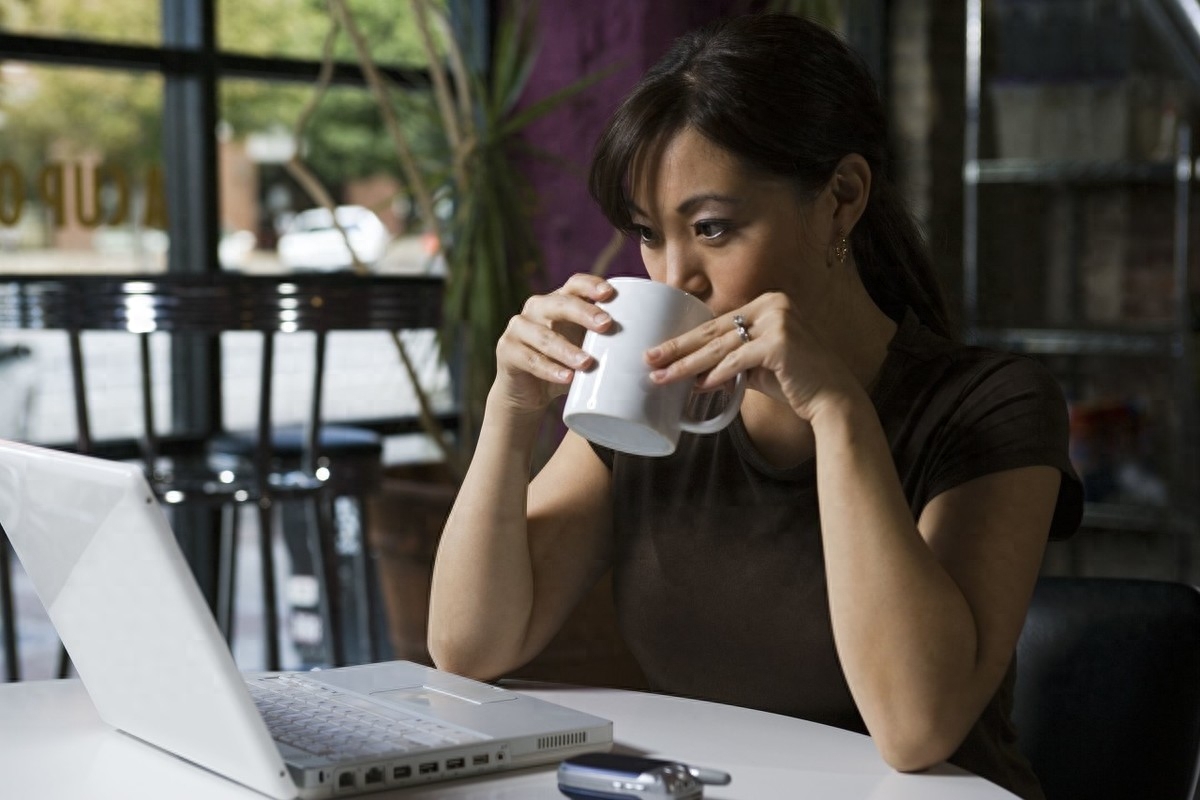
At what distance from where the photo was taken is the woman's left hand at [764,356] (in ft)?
3.59

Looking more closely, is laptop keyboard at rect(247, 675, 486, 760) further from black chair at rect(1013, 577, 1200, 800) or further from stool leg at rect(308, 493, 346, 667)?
stool leg at rect(308, 493, 346, 667)

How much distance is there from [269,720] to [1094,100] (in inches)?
133

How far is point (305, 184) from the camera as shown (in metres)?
3.92

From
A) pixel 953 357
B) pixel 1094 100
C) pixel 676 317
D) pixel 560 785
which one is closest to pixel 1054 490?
pixel 953 357

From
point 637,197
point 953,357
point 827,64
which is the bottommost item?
point 953,357

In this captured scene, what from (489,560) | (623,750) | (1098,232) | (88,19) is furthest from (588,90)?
(623,750)

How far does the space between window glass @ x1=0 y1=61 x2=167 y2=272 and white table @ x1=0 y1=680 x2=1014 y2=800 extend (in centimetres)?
A: 263

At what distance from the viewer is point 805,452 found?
145 centimetres

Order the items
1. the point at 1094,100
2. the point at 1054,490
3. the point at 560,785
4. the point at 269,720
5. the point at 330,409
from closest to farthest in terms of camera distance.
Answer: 1. the point at 560,785
2. the point at 269,720
3. the point at 1054,490
4. the point at 1094,100
5. the point at 330,409

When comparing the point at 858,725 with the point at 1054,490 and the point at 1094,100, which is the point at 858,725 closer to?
the point at 1054,490

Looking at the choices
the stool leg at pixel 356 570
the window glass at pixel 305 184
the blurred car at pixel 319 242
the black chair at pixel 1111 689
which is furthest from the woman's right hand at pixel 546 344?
the blurred car at pixel 319 242

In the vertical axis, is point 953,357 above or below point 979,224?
below

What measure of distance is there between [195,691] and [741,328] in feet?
1.58

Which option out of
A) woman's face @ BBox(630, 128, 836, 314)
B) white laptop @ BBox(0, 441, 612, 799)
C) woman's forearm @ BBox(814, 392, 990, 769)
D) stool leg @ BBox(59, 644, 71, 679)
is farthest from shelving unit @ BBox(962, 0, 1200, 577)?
white laptop @ BBox(0, 441, 612, 799)
